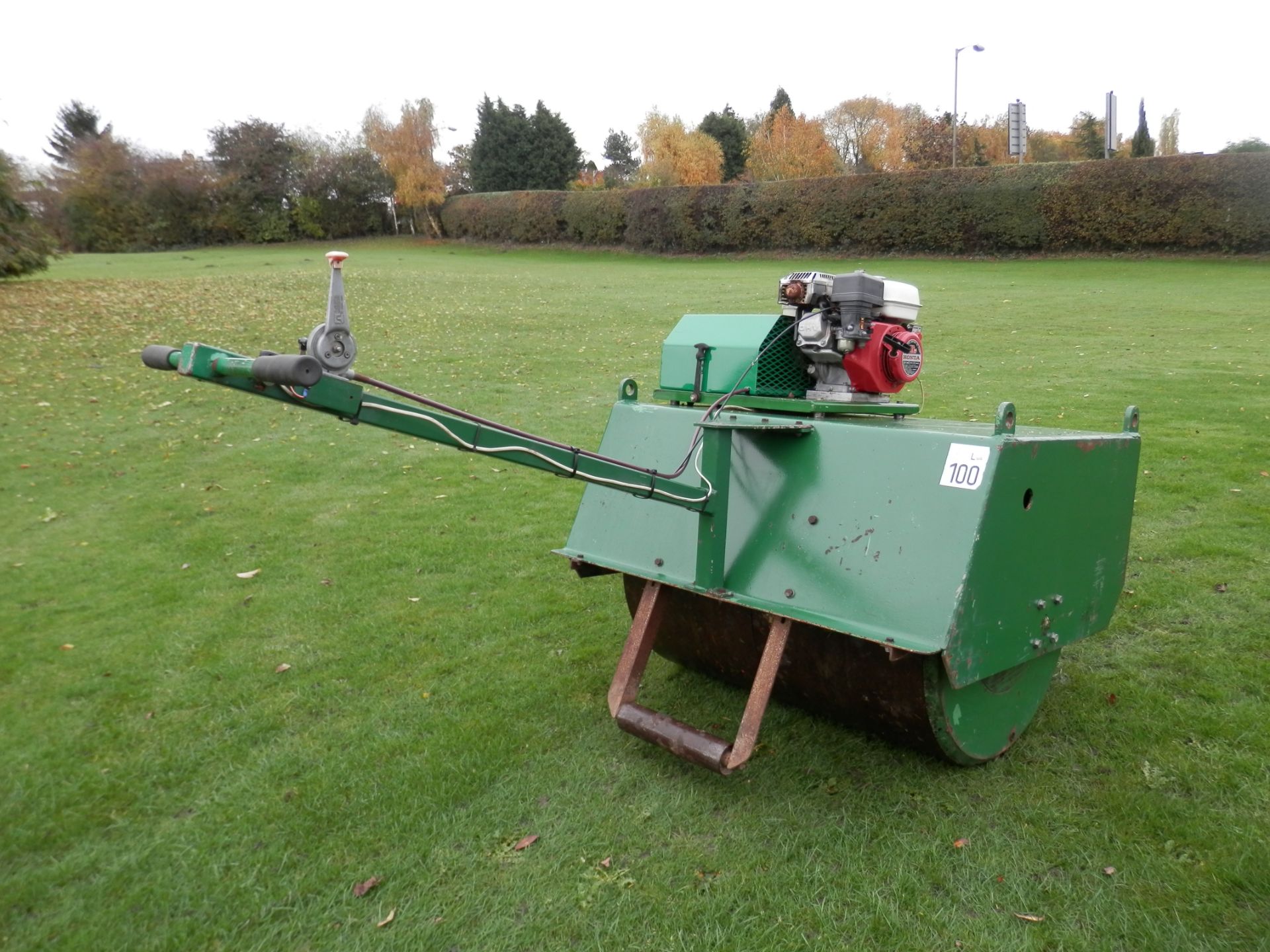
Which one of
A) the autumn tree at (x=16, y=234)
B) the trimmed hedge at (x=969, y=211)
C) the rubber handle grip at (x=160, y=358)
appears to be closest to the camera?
the rubber handle grip at (x=160, y=358)

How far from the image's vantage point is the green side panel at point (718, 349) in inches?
143

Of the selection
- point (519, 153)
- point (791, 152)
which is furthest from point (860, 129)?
point (519, 153)

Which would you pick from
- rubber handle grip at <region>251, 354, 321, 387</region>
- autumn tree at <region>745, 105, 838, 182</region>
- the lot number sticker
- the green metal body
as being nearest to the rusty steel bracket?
the green metal body

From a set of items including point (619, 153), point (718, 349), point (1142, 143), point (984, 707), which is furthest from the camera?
point (619, 153)

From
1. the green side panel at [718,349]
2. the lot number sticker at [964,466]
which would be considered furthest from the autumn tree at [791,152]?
the lot number sticker at [964,466]

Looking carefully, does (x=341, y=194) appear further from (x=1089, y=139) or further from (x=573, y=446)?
(x=573, y=446)

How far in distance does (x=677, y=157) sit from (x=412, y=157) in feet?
39.6

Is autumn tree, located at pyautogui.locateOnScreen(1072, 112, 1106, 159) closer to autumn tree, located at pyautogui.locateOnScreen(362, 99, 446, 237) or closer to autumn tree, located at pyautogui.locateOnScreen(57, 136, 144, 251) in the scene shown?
autumn tree, located at pyautogui.locateOnScreen(362, 99, 446, 237)

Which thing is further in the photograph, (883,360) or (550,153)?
(550,153)

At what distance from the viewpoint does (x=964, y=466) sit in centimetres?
285

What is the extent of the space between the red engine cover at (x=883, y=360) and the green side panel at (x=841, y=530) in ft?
0.48

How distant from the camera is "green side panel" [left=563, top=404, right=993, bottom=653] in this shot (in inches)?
111

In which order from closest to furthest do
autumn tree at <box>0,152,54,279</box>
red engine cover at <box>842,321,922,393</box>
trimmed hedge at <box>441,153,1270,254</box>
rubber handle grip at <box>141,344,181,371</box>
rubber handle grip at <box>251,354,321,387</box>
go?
1. rubber handle grip at <box>251,354,321,387</box>
2. rubber handle grip at <box>141,344,181,371</box>
3. red engine cover at <box>842,321,922,393</box>
4. autumn tree at <box>0,152,54,279</box>
5. trimmed hedge at <box>441,153,1270,254</box>

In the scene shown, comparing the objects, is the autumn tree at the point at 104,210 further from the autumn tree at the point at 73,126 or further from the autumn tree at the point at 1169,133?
the autumn tree at the point at 1169,133
